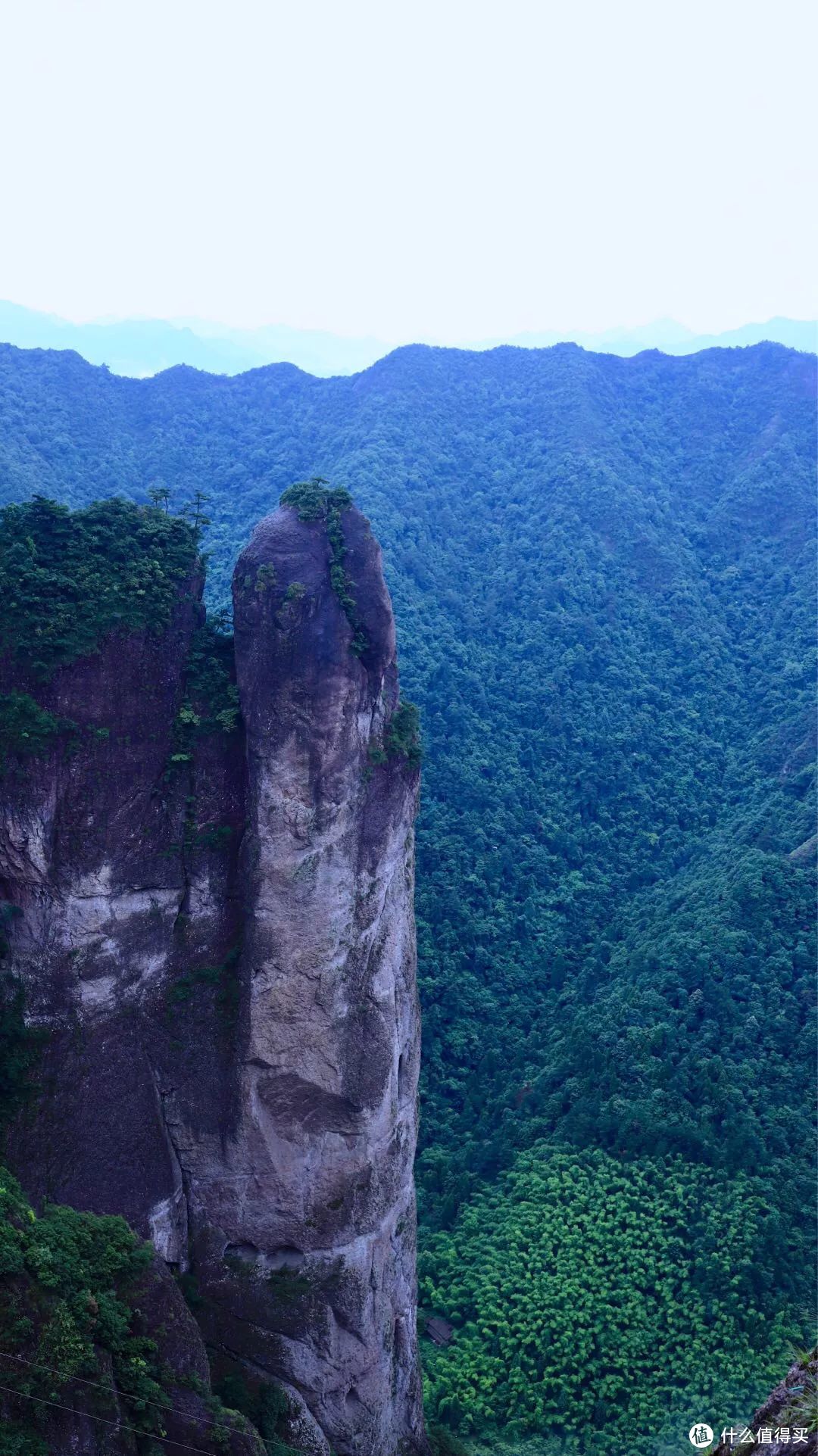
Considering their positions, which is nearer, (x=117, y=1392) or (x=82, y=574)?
(x=117, y=1392)

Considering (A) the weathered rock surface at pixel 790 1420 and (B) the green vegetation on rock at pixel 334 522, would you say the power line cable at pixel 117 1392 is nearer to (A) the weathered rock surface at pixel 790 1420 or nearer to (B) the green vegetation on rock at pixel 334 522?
(A) the weathered rock surface at pixel 790 1420

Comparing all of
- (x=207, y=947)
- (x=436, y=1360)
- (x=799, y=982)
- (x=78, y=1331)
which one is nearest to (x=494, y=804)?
(x=799, y=982)

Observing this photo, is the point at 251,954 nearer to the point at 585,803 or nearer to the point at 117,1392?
the point at 117,1392

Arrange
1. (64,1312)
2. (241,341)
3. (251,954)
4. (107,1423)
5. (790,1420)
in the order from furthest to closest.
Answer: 1. (241,341)
2. (251,954)
3. (64,1312)
4. (107,1423)
5. (790,1420)

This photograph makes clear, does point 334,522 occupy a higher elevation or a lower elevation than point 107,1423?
higher

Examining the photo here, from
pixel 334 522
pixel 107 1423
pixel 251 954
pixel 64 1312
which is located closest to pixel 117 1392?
pixel 107 1423

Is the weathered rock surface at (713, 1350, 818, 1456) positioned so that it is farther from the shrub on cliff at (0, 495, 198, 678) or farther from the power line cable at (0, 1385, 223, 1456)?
the shrub on cliff at (0, 495, 198, 678)

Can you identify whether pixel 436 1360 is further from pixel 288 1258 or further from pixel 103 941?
pixel 103 941

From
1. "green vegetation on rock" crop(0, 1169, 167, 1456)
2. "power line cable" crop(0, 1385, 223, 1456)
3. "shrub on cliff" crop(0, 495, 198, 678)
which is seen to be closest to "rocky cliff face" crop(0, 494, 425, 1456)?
"shrub on cliff" crop(0, 495, 198, 678)
